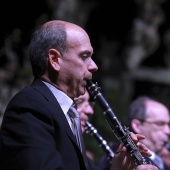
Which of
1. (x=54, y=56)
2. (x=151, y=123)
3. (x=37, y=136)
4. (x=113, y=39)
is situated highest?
(x=54, y=56)

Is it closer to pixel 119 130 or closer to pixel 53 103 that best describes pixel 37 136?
pixel 53 103

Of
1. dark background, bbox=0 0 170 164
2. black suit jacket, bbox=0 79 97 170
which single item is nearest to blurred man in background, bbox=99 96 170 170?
black suit jacket, bbox=0 79 97 170

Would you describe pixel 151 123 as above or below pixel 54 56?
below

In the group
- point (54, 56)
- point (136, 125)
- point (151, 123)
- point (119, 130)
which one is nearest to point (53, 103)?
point (54, 56)

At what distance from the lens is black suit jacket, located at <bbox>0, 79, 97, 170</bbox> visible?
2.97 metres

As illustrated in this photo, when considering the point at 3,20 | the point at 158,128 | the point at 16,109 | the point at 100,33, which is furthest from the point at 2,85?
the point at 16,109

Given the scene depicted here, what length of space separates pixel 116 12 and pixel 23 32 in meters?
2.76

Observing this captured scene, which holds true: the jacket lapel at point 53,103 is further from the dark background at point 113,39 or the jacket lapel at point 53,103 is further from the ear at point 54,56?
the dark background at point 113,39

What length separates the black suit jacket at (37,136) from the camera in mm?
2973

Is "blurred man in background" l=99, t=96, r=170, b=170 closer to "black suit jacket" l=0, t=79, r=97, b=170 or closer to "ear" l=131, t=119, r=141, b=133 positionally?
"ear" l=131, t=119, r=141, b=133

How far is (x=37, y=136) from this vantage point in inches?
118

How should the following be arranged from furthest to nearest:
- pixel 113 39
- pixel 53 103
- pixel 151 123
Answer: pixel 113 39 → pixel 151 123 → pixel 53 103

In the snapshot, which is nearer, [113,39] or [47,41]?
[47,41]

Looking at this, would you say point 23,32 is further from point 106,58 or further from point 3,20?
point 106,58
